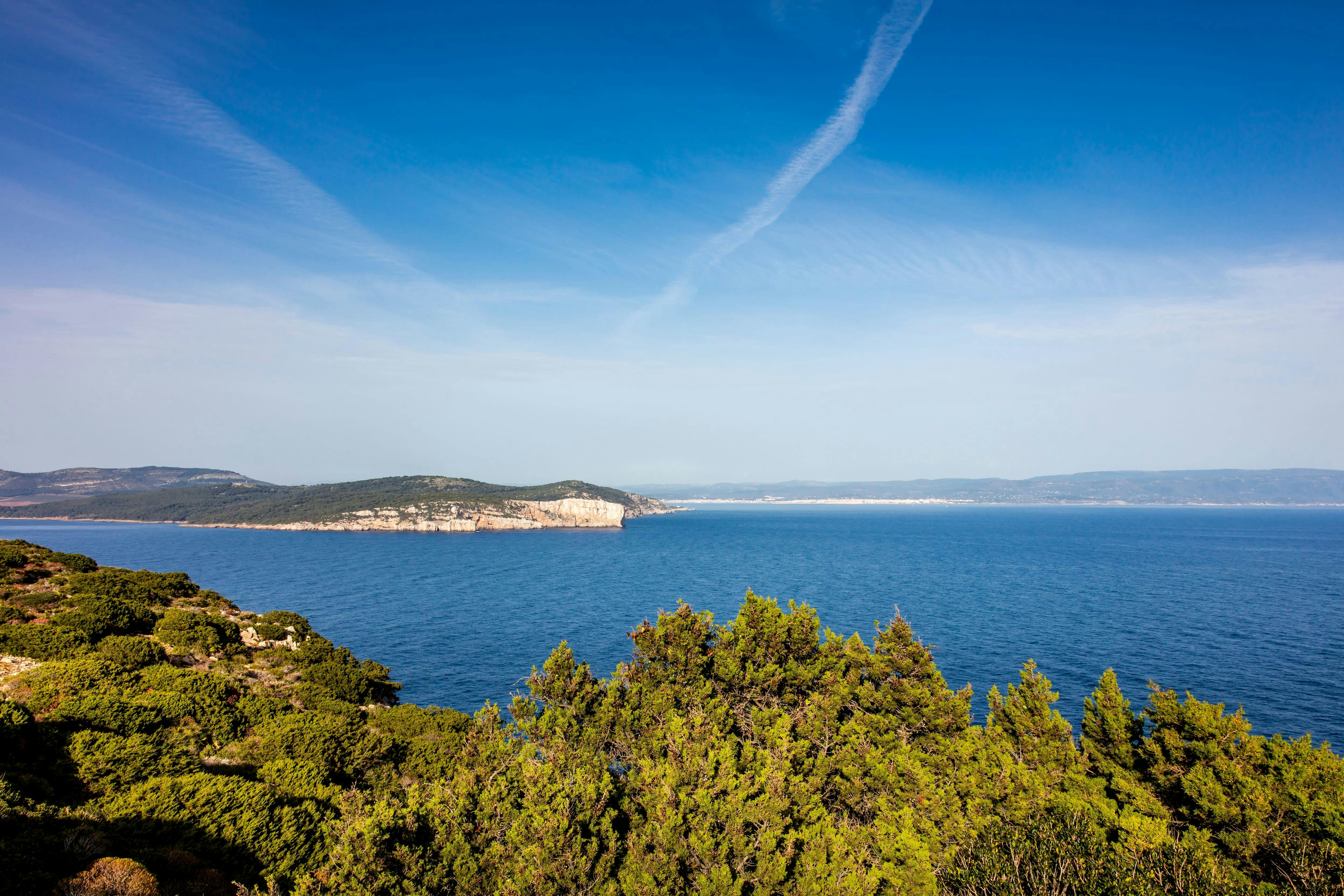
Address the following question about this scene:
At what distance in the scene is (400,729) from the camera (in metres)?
31.8

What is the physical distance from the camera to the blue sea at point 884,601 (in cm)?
5694

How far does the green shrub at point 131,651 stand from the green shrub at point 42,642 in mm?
911

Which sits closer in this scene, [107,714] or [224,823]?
[224,823]

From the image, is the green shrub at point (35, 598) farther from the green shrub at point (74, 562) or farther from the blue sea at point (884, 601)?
the blue sea at point (884, 601)

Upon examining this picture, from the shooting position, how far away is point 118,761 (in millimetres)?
20312

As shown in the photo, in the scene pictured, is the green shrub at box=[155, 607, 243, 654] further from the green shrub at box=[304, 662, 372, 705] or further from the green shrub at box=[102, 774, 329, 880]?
the green shrub at box=[102, 774, 329, 880]

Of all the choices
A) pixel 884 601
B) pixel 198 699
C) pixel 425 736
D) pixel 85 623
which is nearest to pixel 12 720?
pixel 198 699

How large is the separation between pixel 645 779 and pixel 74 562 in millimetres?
51835

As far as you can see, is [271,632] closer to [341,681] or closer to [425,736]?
[341,681]

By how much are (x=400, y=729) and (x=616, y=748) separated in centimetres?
1207

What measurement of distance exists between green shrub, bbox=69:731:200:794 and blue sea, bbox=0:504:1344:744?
96.9ft

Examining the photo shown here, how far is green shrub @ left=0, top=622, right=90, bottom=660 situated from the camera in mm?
28703

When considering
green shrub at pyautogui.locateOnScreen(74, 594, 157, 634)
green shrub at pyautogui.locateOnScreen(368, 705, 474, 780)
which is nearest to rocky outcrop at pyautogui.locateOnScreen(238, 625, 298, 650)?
green shrub at pyautogui.locateOnScreen(74, 594, 157, 634)

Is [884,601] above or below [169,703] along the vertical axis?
below
